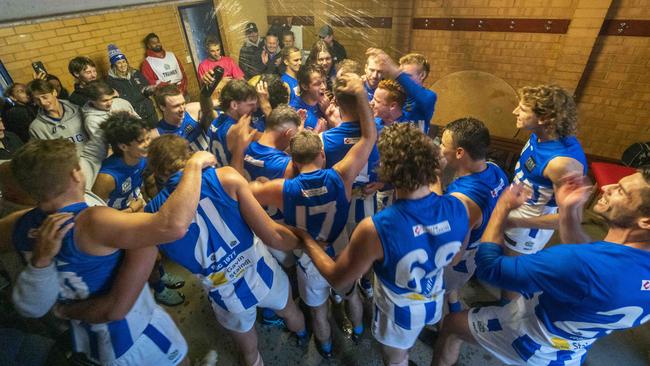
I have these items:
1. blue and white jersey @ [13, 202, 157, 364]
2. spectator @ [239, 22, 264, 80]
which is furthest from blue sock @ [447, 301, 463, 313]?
spectator @ [239, 22, 264, 80]

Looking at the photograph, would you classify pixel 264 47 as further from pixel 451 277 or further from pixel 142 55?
pixel 451 277

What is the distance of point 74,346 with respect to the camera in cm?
188

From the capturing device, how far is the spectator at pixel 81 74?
422 centimetres

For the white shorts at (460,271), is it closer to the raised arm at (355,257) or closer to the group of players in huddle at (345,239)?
the group of players in huddle at (345,239)

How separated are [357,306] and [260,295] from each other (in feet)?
3.12

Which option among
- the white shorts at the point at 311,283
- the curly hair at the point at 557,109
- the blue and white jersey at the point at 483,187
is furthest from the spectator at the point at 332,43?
the white shorts at the point at 311,283

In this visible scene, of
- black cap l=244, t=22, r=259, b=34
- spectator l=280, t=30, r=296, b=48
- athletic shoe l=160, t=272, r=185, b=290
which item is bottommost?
athletic shoe l=160, t=272, r=185, b=290

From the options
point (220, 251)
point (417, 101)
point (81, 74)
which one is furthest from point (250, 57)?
point (220, 251)

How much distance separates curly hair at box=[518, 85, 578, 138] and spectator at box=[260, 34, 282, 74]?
4.54m

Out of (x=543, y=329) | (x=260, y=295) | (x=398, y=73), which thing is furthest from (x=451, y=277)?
(x=398, y=73)

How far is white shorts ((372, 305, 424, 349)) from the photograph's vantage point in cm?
202

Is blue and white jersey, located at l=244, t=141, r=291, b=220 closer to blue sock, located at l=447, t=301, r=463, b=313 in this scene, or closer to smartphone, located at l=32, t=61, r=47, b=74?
blue sock, located at l=447, t=301, r=463, b=313

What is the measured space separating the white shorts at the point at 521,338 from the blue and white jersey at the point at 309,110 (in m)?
2.42

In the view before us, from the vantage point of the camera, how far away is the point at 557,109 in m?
2.54
